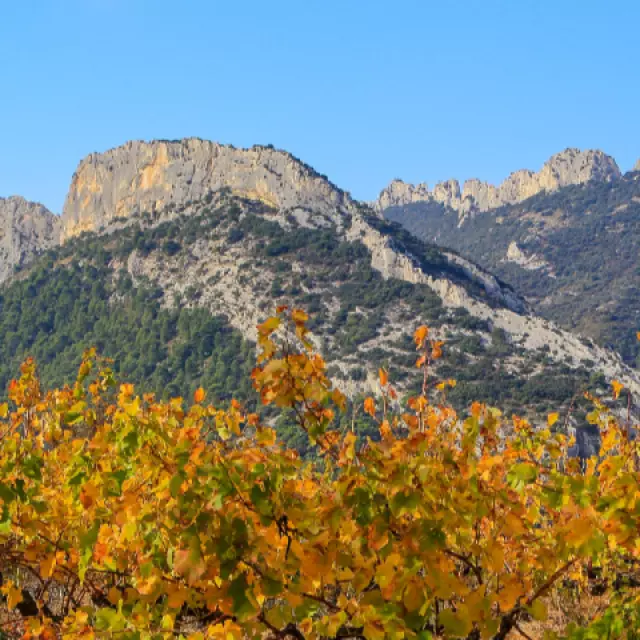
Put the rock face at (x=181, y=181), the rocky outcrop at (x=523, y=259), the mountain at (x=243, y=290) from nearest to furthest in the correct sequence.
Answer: the mountain at (x=243, y=290) → the rock face at (x=181, y=181) → the rocky outcrop at (x=523, y=259)

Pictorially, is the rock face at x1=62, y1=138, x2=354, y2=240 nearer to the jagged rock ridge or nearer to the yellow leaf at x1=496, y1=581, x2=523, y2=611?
the jagged rock ridge

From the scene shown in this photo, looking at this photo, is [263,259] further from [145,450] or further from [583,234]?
[583,234]

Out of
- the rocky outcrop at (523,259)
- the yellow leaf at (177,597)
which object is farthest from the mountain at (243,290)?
the rocky outcrop at (523,259)

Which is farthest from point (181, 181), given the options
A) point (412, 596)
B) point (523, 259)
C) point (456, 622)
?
point (456, 622)

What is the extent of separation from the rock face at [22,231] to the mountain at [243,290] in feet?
14.5

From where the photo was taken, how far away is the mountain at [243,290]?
7312 centimetres

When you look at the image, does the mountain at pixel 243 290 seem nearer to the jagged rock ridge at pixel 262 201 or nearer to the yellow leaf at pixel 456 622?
the jagged rock ridge at pixel 262 201

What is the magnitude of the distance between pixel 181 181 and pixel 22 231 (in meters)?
30.0

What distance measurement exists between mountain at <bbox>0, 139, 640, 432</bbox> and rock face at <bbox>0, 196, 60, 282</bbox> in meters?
4.42

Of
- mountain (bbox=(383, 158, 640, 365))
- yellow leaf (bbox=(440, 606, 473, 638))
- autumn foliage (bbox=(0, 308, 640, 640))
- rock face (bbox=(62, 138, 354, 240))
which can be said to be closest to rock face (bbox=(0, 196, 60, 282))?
rock face (bbox=(62, 138, 354, 240))

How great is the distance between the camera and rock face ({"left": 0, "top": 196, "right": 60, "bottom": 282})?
123m

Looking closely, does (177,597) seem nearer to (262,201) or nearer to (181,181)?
(262,201)

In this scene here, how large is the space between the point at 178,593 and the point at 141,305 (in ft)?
300

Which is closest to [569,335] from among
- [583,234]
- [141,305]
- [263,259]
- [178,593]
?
[263,259]
